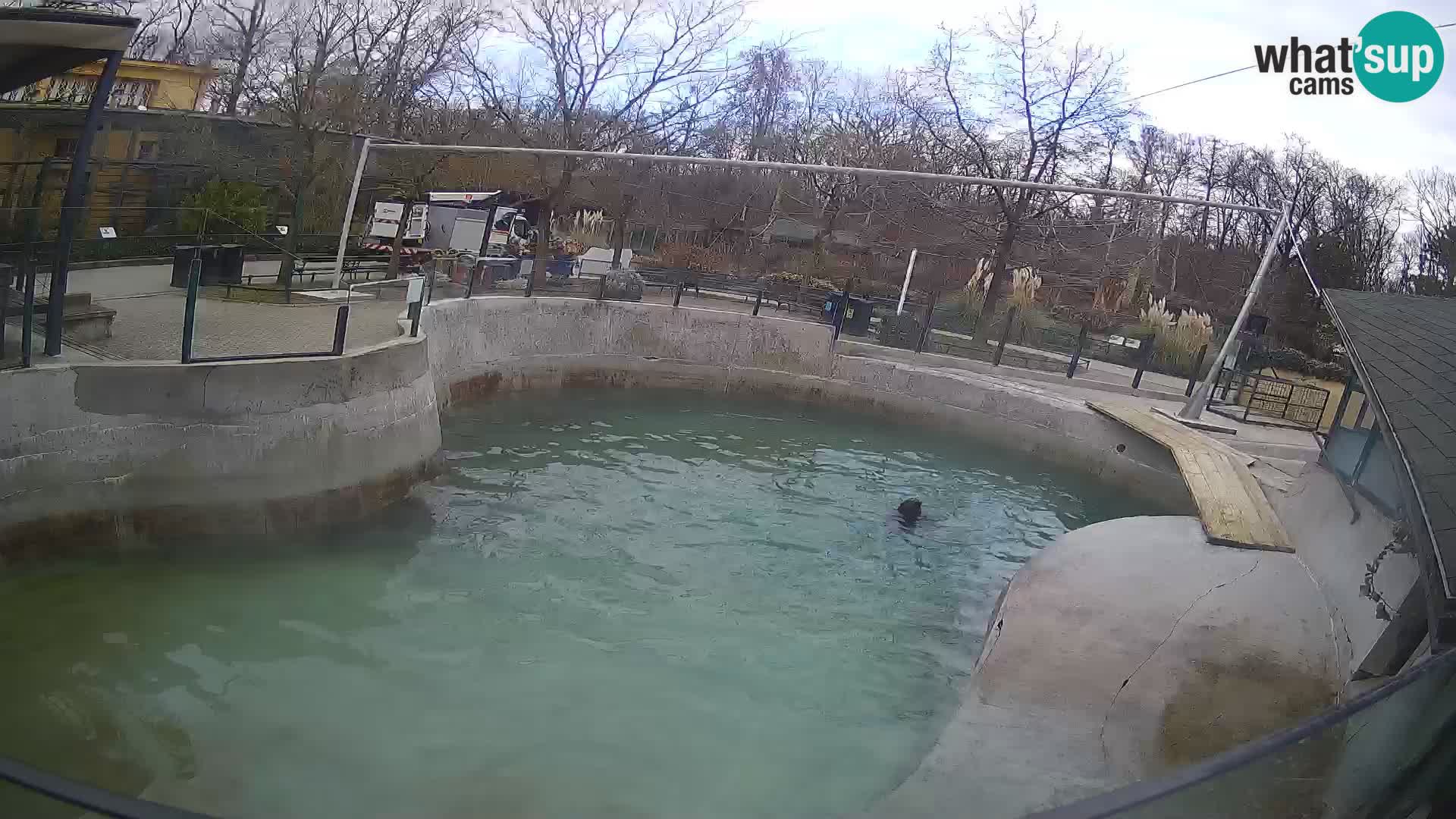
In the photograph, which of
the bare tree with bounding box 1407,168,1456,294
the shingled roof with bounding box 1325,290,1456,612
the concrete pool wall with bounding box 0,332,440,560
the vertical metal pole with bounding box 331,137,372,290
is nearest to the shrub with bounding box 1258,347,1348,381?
the bare tree with bounding box 1407,168,1456,294

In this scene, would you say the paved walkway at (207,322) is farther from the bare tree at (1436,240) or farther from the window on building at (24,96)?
the bare tree at (1436,240)

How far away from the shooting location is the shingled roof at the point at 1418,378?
4.59m

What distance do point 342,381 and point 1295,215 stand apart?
36.2m

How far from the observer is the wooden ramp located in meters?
8.81

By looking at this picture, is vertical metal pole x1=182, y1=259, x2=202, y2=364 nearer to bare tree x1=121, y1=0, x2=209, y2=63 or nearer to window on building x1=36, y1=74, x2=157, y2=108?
window on building x1=36, y1=74, x2=157, y2=108

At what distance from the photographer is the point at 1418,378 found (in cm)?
615

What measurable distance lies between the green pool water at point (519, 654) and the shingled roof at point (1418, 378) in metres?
3.54

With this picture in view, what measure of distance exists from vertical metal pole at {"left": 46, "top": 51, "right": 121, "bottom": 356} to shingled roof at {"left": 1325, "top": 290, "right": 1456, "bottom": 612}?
960cm

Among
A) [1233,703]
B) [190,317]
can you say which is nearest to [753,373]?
[190,317]

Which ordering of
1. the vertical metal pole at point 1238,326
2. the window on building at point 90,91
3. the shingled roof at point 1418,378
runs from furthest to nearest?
the window on building at point 90,91 < the vertical metal pole at point 1238,326 < the shingled roof at point 1418,378

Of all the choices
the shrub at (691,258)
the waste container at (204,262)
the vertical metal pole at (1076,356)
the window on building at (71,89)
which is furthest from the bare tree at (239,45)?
the vertical metal pole at (1076,356)

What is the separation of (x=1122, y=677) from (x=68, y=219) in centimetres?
884

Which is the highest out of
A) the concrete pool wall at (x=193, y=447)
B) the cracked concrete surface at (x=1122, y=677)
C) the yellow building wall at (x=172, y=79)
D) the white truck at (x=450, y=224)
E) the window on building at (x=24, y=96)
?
the yellow building wall at (x=172, y=79)

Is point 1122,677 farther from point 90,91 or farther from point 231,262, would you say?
point 90,91
